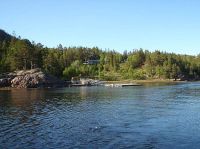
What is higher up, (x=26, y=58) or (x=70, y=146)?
(x=26, y=58)

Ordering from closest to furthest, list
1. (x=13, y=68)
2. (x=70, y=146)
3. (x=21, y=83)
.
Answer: (x=70, y=146) → (x=21, y=83) → (x=13, y=68)

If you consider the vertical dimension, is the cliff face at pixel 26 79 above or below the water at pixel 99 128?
above

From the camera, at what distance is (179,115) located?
7112cm

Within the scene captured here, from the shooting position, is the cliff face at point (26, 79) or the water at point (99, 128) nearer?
the water at point (99, 128)

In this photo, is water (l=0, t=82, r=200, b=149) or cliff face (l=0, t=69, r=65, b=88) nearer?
water (l=0, t=82, r=200, b=149)

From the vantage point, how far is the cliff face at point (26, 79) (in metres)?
170

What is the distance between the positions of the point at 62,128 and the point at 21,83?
115885mm

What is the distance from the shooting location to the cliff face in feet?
556

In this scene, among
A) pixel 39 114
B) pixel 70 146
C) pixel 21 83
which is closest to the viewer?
pixel 70 146

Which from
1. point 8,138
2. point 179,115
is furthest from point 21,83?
point 8,138

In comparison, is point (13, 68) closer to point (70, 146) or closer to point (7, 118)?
point (7, 118)

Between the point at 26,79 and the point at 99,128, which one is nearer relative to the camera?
the point at 99,128

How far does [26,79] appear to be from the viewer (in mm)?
171125

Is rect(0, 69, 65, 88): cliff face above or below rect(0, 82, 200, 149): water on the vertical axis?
above
